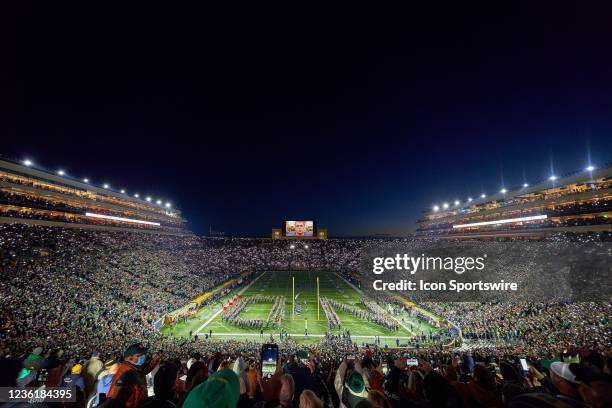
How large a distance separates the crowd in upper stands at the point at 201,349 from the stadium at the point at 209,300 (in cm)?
18

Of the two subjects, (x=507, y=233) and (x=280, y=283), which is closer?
(x=280, y=283)

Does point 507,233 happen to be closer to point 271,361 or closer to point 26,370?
point 271,361

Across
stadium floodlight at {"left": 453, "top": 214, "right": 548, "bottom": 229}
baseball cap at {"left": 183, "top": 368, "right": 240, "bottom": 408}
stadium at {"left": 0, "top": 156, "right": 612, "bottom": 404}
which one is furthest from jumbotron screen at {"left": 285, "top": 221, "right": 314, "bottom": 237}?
baseball cap at {"left": 183, "top": 368, "right": 240, "bottom": 408}

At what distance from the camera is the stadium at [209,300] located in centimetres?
1580

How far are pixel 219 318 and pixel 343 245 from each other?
6246 cm

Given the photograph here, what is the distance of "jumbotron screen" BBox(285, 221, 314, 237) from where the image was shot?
67625 millimetres

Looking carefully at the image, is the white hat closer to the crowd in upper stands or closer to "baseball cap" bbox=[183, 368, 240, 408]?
the crowd in upper stands

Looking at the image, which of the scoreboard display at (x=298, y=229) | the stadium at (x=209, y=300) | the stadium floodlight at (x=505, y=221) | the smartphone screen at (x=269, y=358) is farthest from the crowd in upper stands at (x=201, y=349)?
the scoreboard display at (x=298, y=229)

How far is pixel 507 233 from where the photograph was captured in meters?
51.1

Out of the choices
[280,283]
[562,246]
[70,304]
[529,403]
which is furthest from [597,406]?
[280,283]

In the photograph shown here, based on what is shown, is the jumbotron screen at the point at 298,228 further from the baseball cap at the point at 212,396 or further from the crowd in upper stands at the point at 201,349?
the baseball cap at the point at 212,396

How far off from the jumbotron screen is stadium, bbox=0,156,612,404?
8711 mm

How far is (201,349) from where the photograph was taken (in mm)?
15352

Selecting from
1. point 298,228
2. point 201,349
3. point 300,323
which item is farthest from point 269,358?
point 298,228
